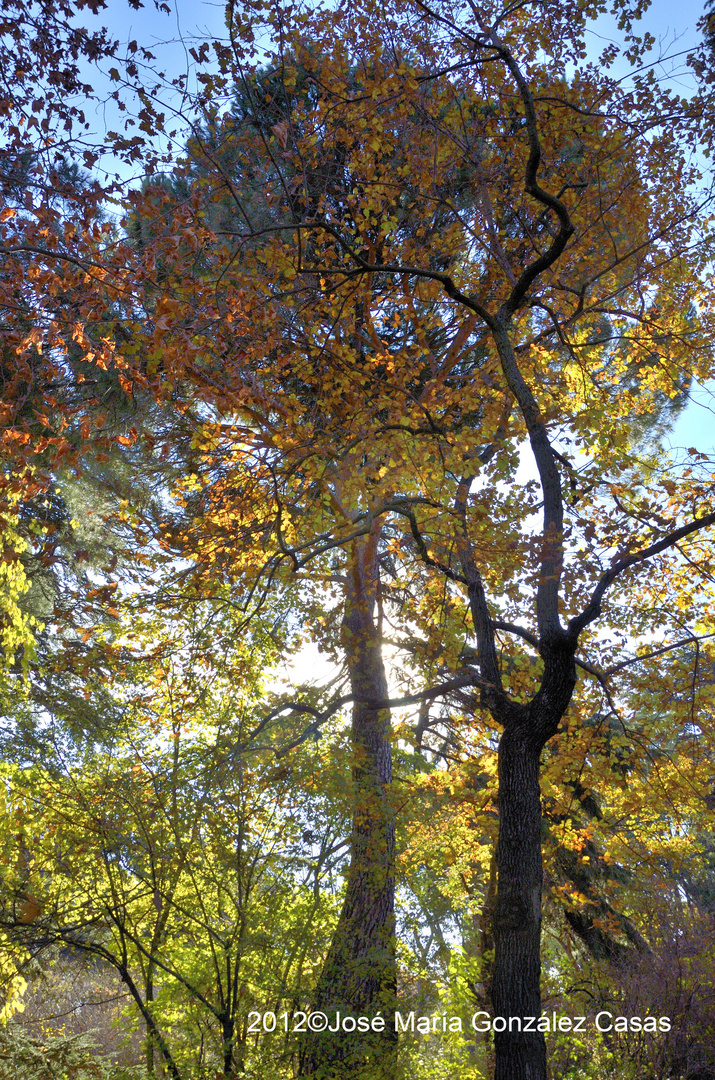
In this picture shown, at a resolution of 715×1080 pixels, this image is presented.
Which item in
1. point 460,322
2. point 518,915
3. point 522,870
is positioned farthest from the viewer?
point 460,322

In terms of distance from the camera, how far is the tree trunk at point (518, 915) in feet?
13.3

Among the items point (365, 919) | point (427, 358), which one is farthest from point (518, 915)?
point (427, 358)

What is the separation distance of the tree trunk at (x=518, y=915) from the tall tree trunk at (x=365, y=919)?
1168mm

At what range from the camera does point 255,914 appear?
5309mm

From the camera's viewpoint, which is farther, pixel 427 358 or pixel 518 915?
pixel 427 358

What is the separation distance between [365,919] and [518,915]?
2727mm

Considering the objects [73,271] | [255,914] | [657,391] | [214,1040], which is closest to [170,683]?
[255,914]

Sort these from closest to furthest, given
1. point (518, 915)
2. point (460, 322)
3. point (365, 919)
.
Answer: point (518, 915)
point (365, 919)
point (460, 322)

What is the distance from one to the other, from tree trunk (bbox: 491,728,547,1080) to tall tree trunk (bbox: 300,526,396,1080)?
3.83ft

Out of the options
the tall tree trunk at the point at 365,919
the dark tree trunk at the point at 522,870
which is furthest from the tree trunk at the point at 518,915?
the tall tree trunk at the point at 365,919

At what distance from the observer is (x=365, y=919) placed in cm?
654

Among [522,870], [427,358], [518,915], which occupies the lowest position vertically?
[518,915]

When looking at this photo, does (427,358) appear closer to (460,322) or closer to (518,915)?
(460,322)

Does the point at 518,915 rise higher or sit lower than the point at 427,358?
lower
